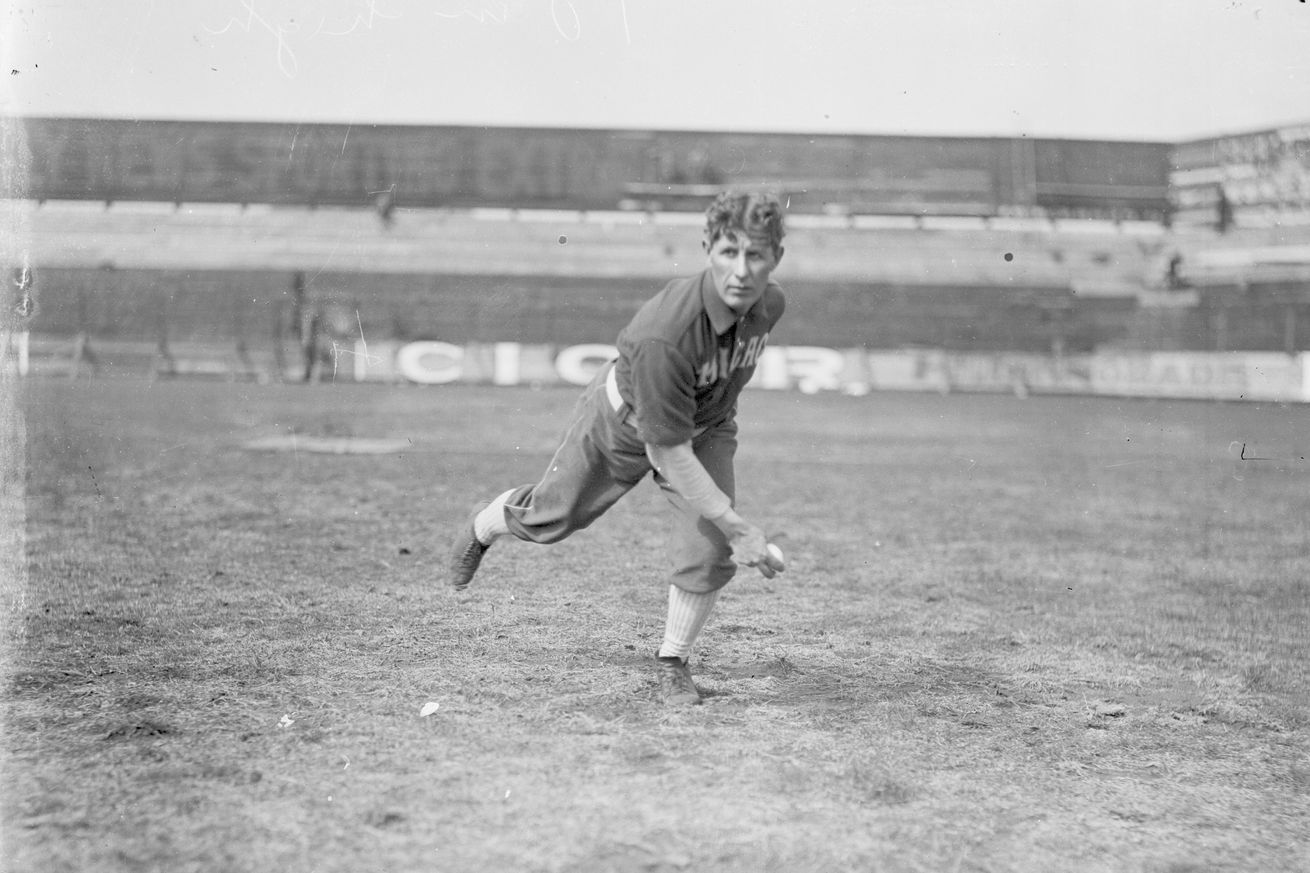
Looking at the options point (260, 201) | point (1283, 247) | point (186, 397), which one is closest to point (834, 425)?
point (186, 397)

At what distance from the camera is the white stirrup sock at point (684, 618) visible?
13.1 ft

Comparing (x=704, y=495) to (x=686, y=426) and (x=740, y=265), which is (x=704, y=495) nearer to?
(x=686, y=426)

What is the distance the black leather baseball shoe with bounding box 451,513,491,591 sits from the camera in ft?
15.2

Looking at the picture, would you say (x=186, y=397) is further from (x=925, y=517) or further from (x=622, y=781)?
(x=622, y=781)

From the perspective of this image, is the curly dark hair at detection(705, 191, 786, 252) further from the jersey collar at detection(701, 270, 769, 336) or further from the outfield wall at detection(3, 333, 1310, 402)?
the outfield wall at detection(3, 333, 1310, 402)

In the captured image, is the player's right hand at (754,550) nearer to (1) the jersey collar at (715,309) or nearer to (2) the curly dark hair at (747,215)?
(1) the jersey collar at (715,309)

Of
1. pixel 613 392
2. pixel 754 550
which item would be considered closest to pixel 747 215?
pixel 613 392

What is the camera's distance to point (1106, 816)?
3201 millimetres

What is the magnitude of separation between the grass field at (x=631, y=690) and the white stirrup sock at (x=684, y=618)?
9.1 inches

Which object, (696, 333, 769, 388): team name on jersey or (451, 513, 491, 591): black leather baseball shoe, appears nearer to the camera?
(696, 333, 769, 388): team name on jersey

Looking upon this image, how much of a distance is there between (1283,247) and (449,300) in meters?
19.2

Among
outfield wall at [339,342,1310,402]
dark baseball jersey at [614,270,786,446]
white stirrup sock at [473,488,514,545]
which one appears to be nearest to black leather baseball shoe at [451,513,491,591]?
white stirrup sock at [473,488,514,545]

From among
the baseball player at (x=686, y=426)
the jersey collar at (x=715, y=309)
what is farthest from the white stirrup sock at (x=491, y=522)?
the jersey collar at (x=715, y=309)

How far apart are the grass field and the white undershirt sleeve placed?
74 cm
